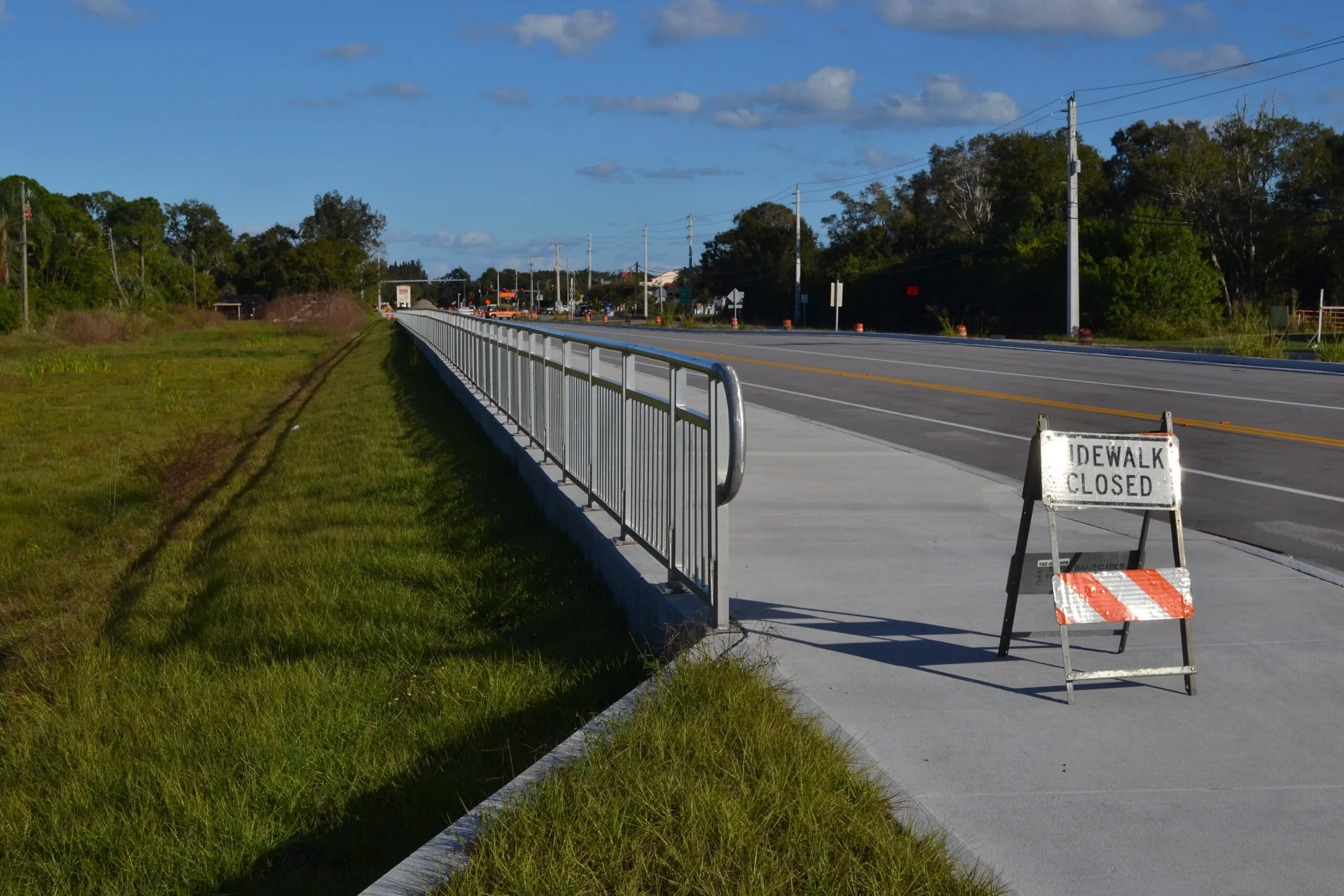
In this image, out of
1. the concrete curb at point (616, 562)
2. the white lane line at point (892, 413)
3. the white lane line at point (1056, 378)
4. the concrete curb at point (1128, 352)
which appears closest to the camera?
the concrete curb at point (616, 562)

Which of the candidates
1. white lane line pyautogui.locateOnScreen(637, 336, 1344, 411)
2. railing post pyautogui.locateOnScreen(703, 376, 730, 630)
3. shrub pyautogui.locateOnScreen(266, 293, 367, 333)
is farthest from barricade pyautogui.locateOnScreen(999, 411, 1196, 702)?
shrub pyautogui.locateOnScreen(266, 293, 367, 333)

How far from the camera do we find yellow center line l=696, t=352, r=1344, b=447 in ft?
48.6

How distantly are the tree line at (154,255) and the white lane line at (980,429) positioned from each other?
52.5 meters

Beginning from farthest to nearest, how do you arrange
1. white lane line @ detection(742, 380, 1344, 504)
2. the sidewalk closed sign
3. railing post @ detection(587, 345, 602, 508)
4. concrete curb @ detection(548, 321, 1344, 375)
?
concrete curb @ detection(548, 321, 1344, 375) → white lane line @ detection(742, 380, 1344, 504) → railing post @ detection(587, 345, 602, 508) → the sidewalk closed sign

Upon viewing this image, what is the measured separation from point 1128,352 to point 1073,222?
490 inches

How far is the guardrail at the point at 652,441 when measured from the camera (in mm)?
5664

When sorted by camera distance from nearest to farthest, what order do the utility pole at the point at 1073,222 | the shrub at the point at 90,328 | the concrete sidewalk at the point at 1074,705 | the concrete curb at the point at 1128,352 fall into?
the concrete sidewalk at the point at 1074,705 → the concrete curb at the point at 1128,352 → the utility pole at the point at 1073,222 → the shrub at the point at 90,328

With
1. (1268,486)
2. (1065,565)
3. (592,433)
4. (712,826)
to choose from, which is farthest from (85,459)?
(712,826)

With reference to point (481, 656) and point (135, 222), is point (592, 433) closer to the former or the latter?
point (481, 656)

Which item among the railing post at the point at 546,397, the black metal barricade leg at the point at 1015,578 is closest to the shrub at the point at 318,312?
the railing post at the point at 546,397

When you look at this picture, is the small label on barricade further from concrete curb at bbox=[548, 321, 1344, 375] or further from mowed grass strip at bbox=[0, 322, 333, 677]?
concrete curb at bbox=[548, 321, 1344, 375]

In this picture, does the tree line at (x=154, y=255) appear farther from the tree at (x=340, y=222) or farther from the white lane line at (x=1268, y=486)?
the white lane line at (x=1268, y=486)

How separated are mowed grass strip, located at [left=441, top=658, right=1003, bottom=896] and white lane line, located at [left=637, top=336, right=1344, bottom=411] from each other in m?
16.3

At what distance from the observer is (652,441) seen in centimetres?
693
